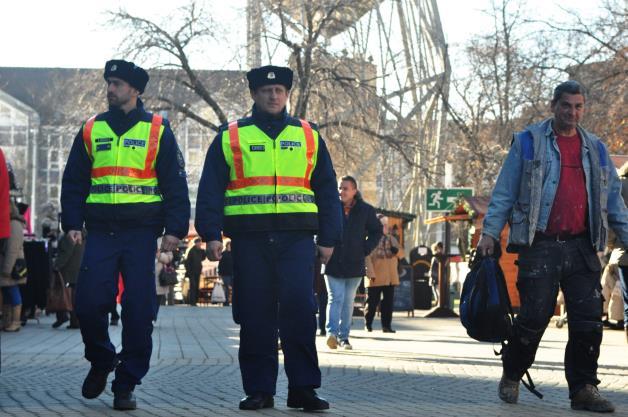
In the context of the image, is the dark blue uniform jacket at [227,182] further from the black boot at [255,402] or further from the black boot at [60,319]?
the black boot at [60,319]

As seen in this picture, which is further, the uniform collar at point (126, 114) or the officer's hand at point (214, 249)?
the uniform collar at point (126, 114)

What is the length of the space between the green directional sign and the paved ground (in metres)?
10.6

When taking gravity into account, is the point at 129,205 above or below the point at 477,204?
below

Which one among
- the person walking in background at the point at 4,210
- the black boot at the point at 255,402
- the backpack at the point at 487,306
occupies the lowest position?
the black boot at the point at 255,402

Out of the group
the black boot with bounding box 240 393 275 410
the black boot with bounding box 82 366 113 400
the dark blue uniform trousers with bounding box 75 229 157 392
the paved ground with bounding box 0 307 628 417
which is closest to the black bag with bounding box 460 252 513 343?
the paved ground with bounding box 0 307 628 417

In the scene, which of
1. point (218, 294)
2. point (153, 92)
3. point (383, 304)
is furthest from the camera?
point (153, 92)

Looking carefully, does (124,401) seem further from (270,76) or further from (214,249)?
(270,76)

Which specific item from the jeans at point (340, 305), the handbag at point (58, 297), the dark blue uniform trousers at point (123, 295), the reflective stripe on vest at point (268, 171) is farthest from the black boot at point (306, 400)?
the handbag at point (58, 297)

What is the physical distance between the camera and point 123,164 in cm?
864

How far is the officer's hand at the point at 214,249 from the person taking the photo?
8.37 meters

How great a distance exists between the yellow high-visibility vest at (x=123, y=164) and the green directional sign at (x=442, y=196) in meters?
21.2

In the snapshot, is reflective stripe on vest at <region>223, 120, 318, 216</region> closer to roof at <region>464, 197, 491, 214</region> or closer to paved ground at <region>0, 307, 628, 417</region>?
paved ground at <region>0, 307, 628, 417</region>

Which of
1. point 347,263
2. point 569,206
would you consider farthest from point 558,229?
point 347,263

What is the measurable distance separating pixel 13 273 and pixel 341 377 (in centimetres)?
301
